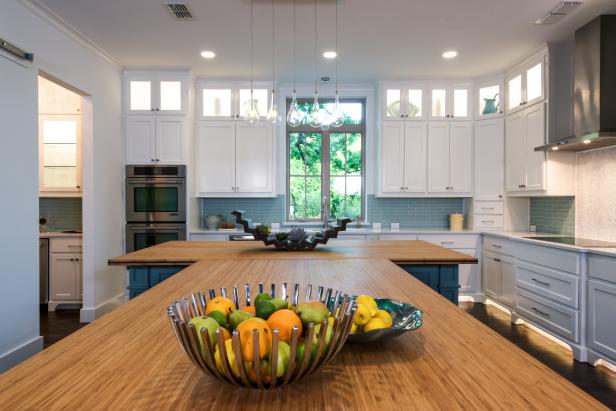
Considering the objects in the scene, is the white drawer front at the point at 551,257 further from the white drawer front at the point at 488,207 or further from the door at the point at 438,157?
the door at the point at 438,157

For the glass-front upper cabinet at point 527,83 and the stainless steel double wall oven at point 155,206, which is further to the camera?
the stainless steel double wall oven at point 155,206

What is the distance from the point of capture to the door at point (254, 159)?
506cm

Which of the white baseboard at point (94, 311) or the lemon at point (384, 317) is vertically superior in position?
the lemon at point (384, 317)

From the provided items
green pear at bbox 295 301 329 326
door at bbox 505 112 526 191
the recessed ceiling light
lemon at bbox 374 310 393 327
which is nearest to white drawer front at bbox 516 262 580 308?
door at bbox 505 112 526 191

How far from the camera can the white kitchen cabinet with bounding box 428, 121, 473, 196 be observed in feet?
16.7

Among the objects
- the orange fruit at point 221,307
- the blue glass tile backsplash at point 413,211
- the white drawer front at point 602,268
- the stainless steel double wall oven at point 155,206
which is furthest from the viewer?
the blue glass tile backsplash at point 413,211

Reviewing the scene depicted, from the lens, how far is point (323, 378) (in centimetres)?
80

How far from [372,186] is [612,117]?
279 centimetres

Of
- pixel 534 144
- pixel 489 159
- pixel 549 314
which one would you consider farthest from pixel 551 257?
pixel 489 159

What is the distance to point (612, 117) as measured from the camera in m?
3.21

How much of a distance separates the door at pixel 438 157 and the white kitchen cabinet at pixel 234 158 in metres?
2.10

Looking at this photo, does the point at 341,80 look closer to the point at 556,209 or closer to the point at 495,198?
the point at 495,198

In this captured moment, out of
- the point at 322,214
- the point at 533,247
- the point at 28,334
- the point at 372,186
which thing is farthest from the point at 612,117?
the point at 28,334

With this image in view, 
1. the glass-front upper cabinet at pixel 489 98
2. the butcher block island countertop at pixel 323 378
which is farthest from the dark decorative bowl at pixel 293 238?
the glass-front upper cabinet at pixel 489 98
